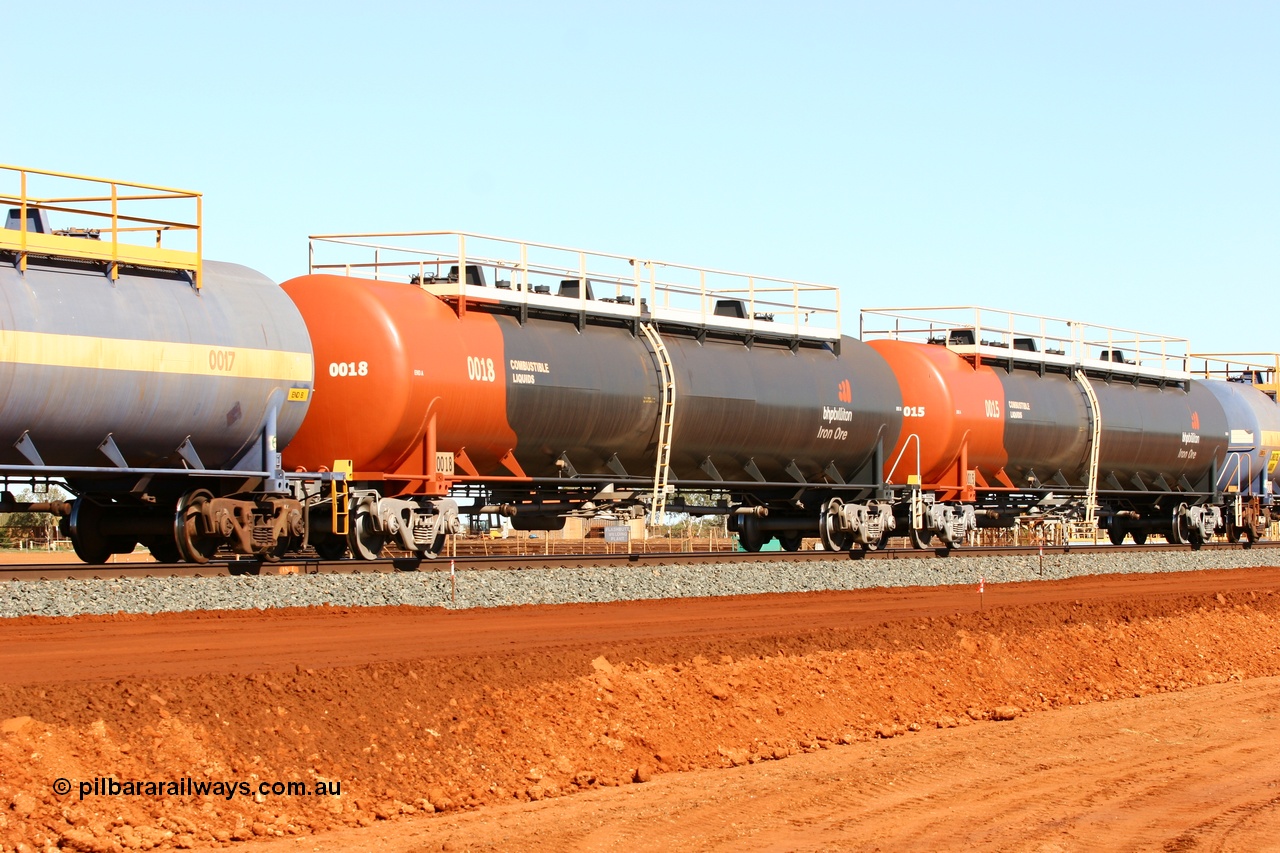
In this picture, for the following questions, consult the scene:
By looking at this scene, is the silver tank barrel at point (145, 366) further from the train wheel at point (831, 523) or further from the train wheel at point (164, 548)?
the train wheel at point (831, 523)

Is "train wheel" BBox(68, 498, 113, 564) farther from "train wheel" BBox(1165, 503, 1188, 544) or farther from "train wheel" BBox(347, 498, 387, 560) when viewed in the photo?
"train wheel" BBox(1165, 503, 1188, 544)

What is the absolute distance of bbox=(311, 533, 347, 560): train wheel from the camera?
24562 millimetres

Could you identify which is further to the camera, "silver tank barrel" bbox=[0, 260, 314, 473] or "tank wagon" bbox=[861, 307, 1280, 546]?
"tank wagon" bbox=[861, 307, 1280, 546]

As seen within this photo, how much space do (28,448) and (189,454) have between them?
91.1 inches

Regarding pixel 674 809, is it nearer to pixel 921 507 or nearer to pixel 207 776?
pixel 207 776

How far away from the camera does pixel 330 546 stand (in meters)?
25.0

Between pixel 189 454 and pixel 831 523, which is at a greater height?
pixel 189 454

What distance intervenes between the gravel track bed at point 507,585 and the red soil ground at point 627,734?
2.02ft

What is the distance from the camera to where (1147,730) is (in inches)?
613

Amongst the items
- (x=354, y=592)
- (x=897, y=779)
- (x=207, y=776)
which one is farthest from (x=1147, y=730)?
(x=354, y=592)

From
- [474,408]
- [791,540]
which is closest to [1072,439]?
[791,540]

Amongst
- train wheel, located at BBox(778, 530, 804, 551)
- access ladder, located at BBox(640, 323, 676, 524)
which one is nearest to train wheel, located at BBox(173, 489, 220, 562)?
access ladder, located at BBox(640, 323, 676, 524)

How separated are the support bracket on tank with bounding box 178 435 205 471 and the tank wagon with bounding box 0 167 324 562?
30mm

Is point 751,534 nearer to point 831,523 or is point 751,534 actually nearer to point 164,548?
point 831,523
